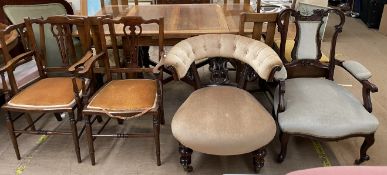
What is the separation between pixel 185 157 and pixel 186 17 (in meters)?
1.39

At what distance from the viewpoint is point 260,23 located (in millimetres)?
2158

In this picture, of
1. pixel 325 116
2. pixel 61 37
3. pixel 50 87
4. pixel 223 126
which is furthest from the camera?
pixel 61 37

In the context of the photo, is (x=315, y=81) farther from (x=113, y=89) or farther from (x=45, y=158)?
(x=45, y=158)

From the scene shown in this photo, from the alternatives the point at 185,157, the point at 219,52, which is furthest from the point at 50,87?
the point at 219,52

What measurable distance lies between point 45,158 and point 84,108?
553 millimetres

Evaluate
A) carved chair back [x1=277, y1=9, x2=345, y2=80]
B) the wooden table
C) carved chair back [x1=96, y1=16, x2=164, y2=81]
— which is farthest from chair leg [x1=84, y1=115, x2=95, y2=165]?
carved chair back [x1=277, y1=9, x2=345, y2=80]

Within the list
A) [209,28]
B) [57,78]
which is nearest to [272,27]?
[209,28]

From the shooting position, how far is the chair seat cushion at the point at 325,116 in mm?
1774

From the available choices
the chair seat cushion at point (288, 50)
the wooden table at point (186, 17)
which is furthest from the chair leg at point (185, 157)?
the chair seat cushion at point (288, 50)

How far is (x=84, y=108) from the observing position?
1.90 metres

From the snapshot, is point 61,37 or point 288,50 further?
point 288,50

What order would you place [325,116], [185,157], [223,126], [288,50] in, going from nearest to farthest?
1. [223,126]
2. [325,116]
3. [185,157]
4. [288,50]

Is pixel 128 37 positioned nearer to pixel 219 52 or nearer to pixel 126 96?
pixel 126 96

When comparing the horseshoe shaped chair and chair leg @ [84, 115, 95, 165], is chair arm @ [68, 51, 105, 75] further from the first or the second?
the horseshoe shaped chair
